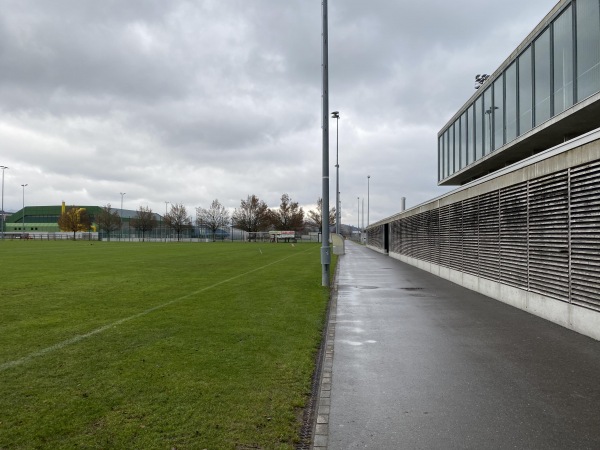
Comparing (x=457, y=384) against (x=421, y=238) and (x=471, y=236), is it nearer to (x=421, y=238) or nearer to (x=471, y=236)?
(x=471, y=236)

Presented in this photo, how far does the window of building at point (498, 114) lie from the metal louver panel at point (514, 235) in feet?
39.9

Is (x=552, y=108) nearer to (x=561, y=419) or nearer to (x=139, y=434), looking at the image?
(x=561, y=419)

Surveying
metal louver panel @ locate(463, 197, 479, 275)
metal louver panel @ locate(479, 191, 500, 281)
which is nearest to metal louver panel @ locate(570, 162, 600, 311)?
metal louver panel @ locate(479, 191, 500, 281)

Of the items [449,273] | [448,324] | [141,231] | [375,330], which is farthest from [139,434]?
[141,231]

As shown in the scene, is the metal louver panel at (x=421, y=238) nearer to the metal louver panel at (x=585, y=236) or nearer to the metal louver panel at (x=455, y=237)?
the metal louver panel at (x=455, y=237)

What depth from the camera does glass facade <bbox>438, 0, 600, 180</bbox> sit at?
15.0 metres

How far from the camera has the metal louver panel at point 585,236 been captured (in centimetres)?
743

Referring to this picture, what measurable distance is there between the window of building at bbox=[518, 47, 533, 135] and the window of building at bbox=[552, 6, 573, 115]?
2142mm

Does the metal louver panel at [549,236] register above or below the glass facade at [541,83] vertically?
below

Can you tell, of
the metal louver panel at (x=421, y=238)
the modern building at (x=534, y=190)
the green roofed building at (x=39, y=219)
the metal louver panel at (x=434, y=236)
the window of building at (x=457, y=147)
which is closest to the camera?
the modern building at (x=534, y=190)

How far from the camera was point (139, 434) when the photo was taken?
12.4ft

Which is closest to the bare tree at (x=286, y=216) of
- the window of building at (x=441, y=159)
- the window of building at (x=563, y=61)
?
the window of building at (x=441, y=159)

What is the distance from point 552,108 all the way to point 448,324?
1263cm

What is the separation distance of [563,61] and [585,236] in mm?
11781
